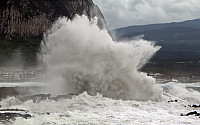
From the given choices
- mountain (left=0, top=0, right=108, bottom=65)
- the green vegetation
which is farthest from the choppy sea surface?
mountain (left=0, top=0, right=108, bottom=65)

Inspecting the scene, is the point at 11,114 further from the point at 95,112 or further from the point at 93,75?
the point at 93,75

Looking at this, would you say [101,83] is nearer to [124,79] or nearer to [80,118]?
[124,79]

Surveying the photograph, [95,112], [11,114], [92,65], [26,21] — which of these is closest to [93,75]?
[92,65]

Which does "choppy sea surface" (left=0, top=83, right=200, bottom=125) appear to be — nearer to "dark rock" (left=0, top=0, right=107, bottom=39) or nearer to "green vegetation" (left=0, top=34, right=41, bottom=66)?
"green vegetation" (left=0, top=34, right=41, bottom=66)

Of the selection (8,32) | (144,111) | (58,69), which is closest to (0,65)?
(8,32)

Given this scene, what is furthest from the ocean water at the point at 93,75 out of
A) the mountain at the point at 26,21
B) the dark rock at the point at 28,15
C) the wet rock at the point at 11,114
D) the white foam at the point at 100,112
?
the dark rock at the point at 28,15
